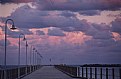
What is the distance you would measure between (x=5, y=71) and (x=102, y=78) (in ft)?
29.5

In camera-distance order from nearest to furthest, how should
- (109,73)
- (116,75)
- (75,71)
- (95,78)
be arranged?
(116,75) < (109,73) < (95,78) < (75,71)

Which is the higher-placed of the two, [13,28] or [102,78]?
[13,28]

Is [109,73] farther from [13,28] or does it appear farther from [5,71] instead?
[13,28]

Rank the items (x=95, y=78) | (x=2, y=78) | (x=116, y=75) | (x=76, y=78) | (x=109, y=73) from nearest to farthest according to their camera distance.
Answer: (x=116, y=75) < (x=109, y=73) < (x=2, y=78) < (x=95, y=78) < (x=76, y=78)

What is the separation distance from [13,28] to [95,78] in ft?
32.8

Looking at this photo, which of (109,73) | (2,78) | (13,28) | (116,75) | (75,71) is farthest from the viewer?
(75,71)

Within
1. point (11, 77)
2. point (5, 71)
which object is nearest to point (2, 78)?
point (5, 71)

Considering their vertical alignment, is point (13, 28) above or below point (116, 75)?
above

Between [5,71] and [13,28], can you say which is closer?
[5,71]

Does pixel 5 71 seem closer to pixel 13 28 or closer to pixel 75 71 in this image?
pixel 13 28

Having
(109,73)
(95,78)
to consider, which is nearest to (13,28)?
(95,78)

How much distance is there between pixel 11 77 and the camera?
1601 inches

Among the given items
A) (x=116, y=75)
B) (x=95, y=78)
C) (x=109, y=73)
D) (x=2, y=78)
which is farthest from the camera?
(x=95, y=78)

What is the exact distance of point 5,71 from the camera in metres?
36.0
